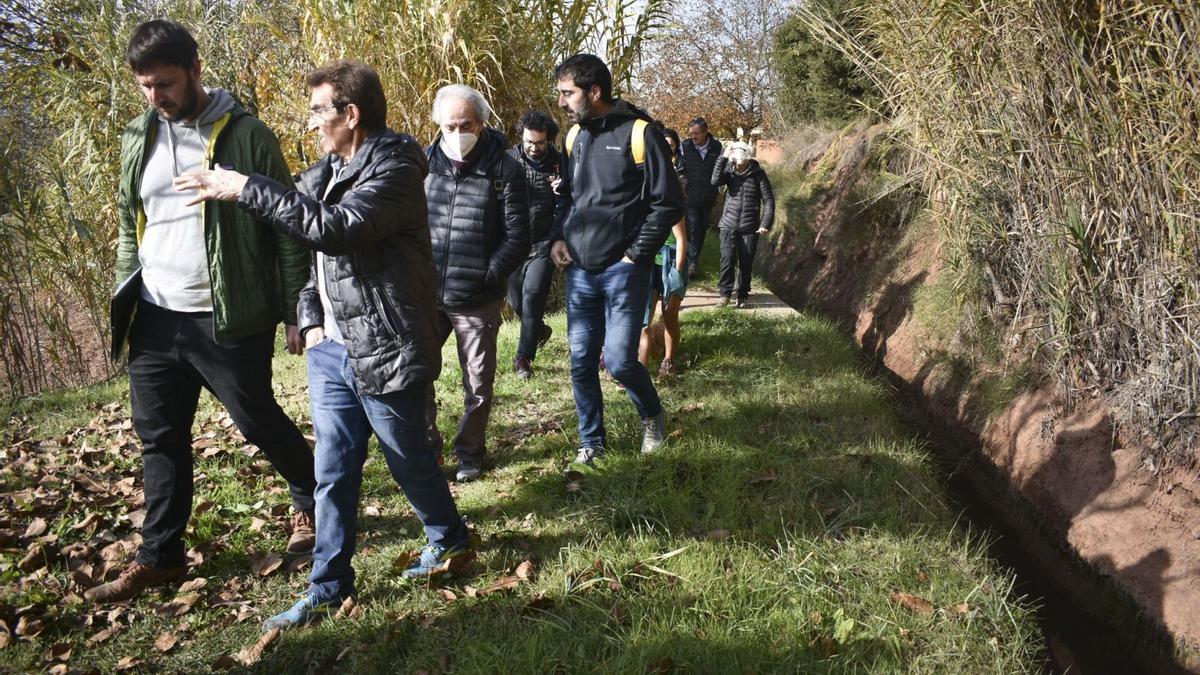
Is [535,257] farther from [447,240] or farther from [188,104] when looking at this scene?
[188,104]

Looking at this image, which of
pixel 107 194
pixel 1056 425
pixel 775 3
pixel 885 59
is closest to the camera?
pixel 1056 425

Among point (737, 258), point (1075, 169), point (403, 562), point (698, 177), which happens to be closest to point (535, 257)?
point (403, 562)

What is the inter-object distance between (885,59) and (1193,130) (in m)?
3.23

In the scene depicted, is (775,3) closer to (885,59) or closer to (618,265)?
(885,59)

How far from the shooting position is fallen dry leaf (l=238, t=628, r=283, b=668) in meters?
2.93

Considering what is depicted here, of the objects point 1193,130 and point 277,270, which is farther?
point 1193,130

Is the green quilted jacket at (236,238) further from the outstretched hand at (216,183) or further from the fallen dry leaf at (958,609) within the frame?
the fallen dry leaf at (958,609)

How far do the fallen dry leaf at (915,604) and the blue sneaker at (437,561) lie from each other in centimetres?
177

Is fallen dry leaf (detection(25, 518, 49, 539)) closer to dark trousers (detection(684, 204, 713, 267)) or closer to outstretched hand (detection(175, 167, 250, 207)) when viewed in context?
outstretched hand (detection(175, 167, 250, 207))

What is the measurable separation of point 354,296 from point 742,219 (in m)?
7.46

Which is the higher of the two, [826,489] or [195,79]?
[195,79]

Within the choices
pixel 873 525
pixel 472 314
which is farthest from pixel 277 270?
pixel 873 525

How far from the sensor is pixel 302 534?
151 inches

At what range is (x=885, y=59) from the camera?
697 cm
